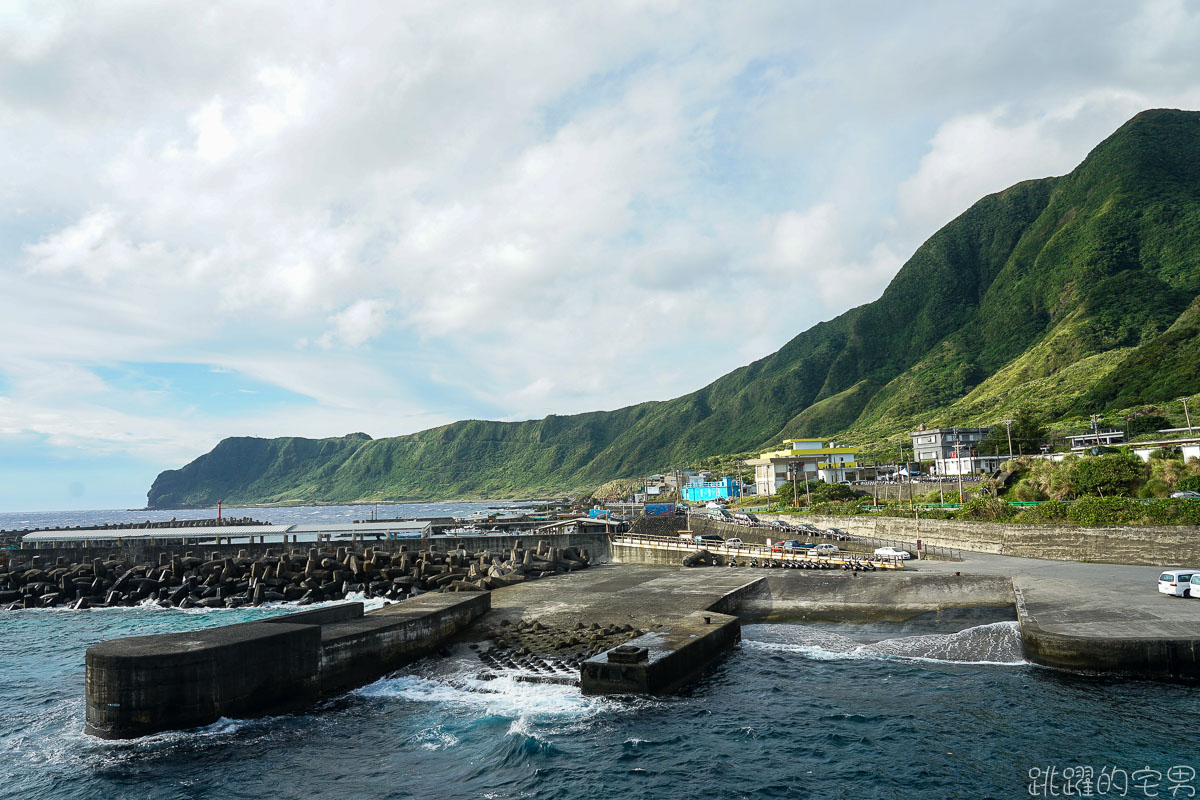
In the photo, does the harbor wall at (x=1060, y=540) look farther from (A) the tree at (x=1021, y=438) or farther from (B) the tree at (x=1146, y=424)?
(B) the tree at (x=1146, y=424)

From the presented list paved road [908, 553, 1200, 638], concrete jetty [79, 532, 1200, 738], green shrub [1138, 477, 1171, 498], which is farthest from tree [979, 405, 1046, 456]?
concrete jetty [79, 532, 1200, 738]

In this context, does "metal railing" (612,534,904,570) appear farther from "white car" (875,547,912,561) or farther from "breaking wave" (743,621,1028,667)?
"breaking wave" (743,621,1028,667)

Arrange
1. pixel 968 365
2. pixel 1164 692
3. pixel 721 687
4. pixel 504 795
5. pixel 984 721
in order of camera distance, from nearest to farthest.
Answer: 1. pixel 504 795
2. pixel 984 721
3. pixel 1164 692
4. pixel 721 687
5. pixel 968 365

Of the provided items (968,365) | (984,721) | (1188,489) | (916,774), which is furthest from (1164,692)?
(968,365)

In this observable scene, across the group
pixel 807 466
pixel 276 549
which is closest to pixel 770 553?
pixel 276 549

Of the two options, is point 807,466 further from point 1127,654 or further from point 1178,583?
point 1127,654

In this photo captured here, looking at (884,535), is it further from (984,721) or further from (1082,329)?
(1082,329)
